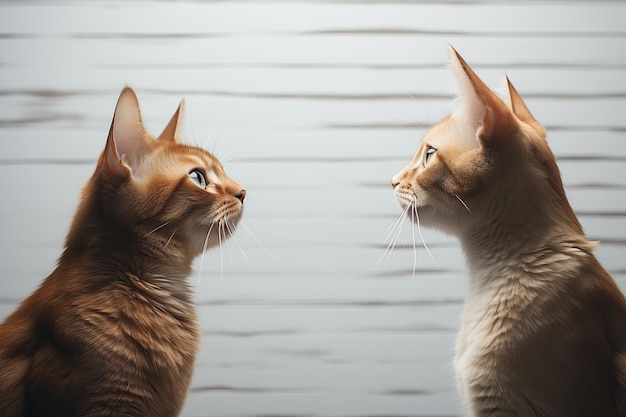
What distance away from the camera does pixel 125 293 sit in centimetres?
115

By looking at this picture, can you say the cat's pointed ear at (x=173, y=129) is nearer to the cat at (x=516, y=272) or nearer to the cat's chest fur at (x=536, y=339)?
the cat at (x=516, y=272)

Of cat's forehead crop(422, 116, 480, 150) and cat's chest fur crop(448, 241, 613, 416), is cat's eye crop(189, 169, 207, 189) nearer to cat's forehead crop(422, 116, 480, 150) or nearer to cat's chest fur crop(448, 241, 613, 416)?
cat's forehead crop(422, 116, 480, 150)

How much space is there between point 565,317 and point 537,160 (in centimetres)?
28

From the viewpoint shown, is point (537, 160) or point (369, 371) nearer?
point (537, 160)

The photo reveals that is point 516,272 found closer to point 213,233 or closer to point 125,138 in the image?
point 213,233

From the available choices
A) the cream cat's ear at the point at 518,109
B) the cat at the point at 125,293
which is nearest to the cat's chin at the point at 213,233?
the cat at the point at 125,293

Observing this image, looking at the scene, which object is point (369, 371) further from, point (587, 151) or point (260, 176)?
point (587, 151)

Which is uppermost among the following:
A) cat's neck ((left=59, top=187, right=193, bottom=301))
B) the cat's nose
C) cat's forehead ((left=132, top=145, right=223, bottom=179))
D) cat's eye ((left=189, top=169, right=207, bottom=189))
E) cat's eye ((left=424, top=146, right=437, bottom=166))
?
cat's eye ((left=424, top=146, right=437, bottom=166))

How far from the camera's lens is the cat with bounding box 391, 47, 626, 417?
1051mm

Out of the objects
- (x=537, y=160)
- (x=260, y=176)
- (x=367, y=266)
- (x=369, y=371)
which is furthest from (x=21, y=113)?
(x=537, y=160)

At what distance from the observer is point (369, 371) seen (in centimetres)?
171

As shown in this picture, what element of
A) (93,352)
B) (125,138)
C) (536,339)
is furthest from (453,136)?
(93,352)

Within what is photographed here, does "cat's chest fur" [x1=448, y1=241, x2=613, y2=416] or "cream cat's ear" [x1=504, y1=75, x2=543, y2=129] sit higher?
"cream cat's ear" [x1=504, y1=75, x2=543, y2=129]

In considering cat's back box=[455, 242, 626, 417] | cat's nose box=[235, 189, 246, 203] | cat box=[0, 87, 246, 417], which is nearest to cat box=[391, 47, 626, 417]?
cat's back box=[455, 242, 626, 417]
